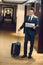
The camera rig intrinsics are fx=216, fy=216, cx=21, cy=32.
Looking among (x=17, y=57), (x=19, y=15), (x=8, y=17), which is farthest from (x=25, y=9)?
(x=8, y=17)

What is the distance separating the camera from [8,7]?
2388cm

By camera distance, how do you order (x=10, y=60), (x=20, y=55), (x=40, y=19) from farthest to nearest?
(x=40, y=19), (x=20, y=55), (x=10, y=60)

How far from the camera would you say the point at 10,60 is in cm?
656

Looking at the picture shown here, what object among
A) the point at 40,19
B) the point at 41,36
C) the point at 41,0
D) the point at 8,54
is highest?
the point at 41,0

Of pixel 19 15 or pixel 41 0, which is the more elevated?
pixel 41 0

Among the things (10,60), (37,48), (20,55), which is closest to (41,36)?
(37,48)

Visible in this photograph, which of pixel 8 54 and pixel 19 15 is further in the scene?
pixel 19 15

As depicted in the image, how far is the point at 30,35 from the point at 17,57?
85 centimetres

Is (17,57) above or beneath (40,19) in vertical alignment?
beneath

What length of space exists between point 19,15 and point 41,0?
5.47 m

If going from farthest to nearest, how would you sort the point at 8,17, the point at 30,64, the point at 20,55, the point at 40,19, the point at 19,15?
1. the point at 8,17
2. the point at 19,15
3. the point at 40,19
4. the point at 20,55
5. the point at 30,64

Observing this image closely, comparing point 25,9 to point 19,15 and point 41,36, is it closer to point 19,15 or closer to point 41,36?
point 19,15

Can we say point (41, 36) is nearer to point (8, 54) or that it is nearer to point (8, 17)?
point (8, 54)

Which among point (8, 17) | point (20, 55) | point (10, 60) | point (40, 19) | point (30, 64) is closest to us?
point (30, 64)
